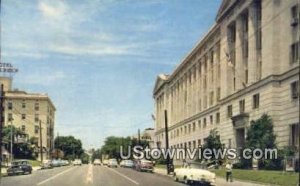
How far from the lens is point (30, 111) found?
53.7 ft

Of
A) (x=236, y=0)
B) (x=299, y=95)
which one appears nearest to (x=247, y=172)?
(x=236, y=0)

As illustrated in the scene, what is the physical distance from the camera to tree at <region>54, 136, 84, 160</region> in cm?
1732

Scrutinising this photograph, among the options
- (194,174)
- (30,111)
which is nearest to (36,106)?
(30,111)

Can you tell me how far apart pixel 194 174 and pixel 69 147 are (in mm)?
12147

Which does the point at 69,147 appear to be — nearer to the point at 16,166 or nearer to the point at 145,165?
the point at 16,166

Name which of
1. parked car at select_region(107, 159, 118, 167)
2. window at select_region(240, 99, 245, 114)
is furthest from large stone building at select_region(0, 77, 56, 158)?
parked car at select_region(107, 159, 118, 167)

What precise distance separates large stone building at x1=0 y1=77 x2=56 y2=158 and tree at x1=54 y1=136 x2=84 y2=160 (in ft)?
2.05

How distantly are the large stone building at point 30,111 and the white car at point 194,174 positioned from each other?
1133cm

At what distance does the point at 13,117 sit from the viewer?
53.6 feet

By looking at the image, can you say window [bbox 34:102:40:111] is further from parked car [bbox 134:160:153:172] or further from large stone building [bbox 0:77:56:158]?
parked car [bbox 134:160:153:172]

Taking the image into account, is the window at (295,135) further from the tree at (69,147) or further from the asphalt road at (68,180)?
the asphalt road at (68,180)

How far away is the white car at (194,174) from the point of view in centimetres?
2892

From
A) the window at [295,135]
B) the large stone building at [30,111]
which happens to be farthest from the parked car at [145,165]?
the window at [295,135]

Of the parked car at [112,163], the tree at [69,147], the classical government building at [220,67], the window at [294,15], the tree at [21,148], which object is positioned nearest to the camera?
the window at [294,15]
